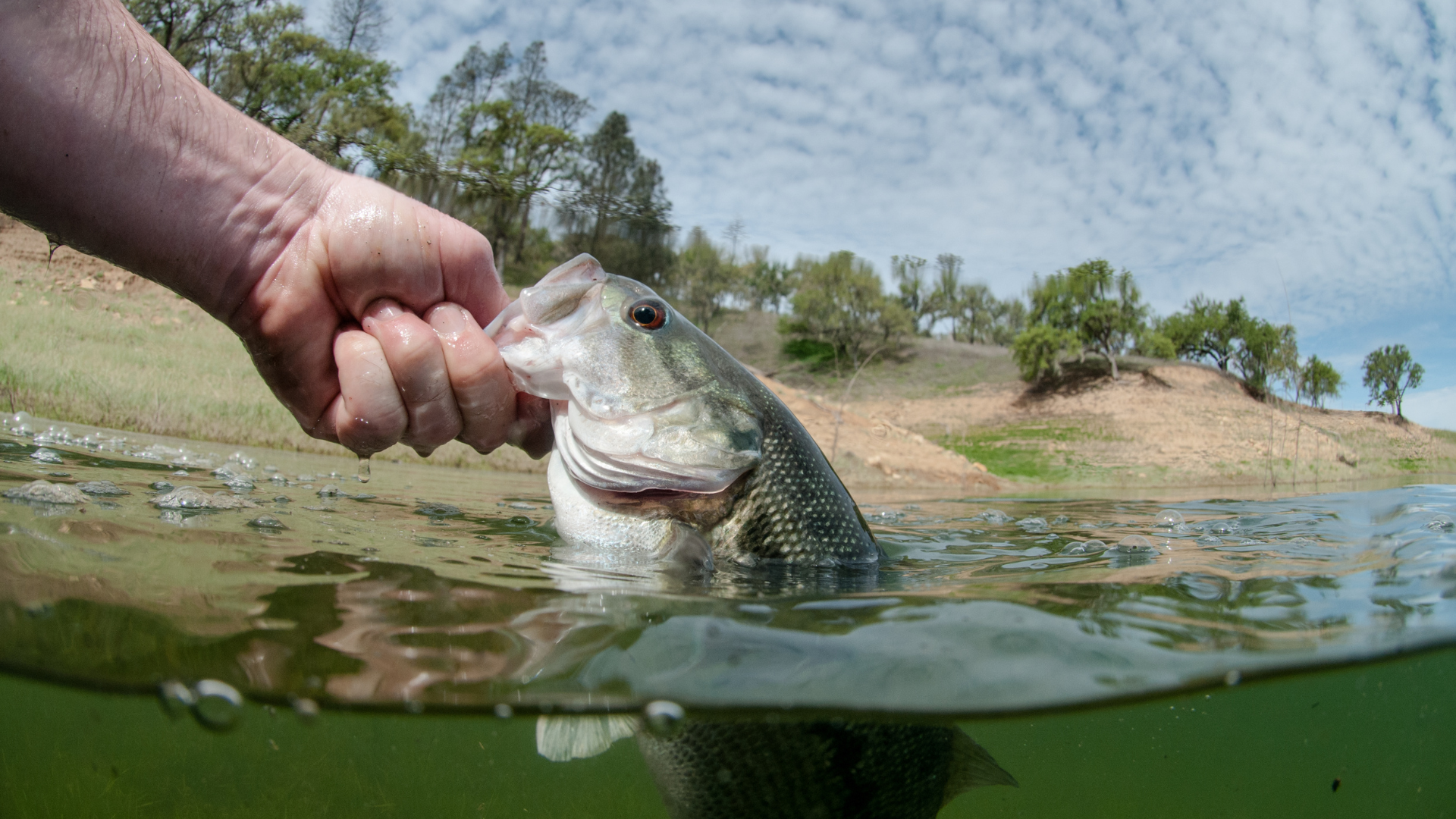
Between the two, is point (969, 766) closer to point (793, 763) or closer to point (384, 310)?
point (793, 763)

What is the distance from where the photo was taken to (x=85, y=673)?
→ 72.1 inches

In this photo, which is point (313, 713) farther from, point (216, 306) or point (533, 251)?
point (533, 251)

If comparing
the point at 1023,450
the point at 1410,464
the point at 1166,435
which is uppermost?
the point at 1166,435

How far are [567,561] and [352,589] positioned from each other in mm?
638

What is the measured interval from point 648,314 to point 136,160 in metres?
1.42

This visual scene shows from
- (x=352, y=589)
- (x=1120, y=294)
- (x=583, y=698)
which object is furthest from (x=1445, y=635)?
(x=1120, y=294)

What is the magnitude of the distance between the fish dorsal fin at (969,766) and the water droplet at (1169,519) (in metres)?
4.15

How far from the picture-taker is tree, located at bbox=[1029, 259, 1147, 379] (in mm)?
34531

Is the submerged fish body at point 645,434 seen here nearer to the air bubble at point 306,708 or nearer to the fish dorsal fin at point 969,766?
the fish dorsal fin at point 969,766

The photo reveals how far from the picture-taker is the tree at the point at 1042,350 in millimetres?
33375

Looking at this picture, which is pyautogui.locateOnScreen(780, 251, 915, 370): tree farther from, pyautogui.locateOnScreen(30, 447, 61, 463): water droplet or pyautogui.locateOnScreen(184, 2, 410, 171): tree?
pyautogui.locateOnScreen(30, 447, 61, 463): water droplet

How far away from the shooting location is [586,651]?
1749mm

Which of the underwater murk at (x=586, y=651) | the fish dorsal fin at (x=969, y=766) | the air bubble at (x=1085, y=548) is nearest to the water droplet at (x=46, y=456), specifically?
the underwater murk at (x=586, y=651)

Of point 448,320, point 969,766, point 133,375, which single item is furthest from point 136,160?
point 133,375
